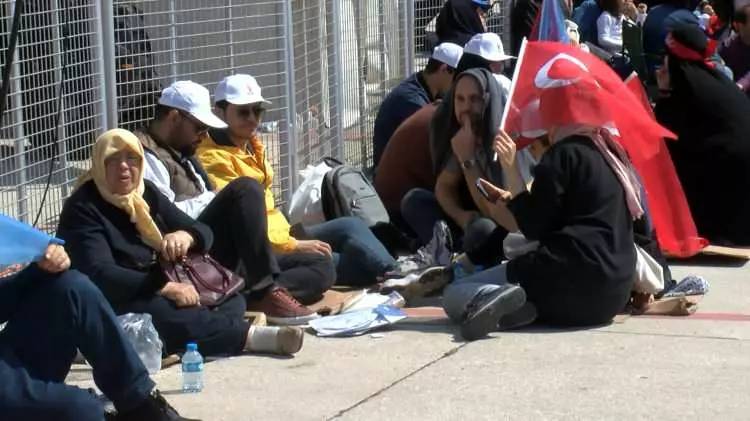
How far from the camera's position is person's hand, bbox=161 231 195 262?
5.89 meters

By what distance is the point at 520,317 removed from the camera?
21.0 ft

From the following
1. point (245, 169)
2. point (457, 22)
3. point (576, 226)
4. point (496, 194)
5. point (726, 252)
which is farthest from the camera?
point (457, 22)

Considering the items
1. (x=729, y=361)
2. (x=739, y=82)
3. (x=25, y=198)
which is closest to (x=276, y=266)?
(x=25, y=198)

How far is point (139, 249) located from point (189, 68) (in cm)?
205

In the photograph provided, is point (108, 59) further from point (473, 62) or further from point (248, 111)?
point (473, 62)

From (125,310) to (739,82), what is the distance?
600 cm

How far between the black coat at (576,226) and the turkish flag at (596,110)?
0.23m

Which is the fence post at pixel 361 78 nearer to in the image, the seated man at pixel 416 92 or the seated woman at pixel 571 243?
the seated man at pixel 416 92

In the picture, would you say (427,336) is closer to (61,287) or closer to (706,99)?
(61,287)

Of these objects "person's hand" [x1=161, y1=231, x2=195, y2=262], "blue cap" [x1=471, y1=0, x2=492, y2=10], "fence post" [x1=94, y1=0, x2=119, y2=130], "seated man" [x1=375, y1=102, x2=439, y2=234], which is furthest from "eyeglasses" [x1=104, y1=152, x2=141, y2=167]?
"blue cap" [x1=471, y1=0, x2=492, y2=10]

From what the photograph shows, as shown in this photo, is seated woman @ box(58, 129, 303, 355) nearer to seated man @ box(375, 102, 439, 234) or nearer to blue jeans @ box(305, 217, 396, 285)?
blue jeans @ box(305, 217, 396, 285)

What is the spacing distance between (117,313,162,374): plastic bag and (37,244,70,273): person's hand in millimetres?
1033

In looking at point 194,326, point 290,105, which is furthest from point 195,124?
point 290,105

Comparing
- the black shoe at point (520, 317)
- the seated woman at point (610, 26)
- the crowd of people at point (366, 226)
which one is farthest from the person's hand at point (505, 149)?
the seated woman at point (610, 26)
